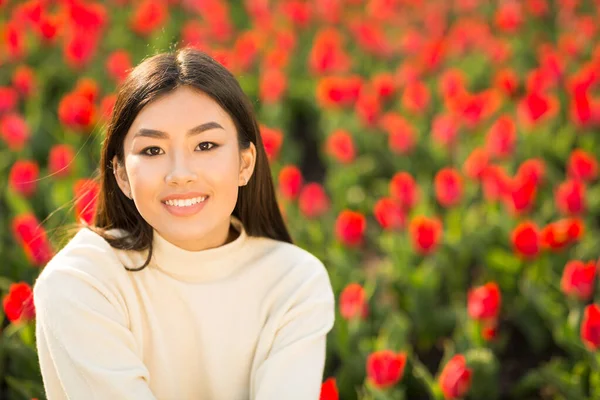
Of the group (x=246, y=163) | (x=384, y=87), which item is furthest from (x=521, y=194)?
(x=246, y=163)

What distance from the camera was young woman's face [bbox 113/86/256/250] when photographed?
192 centimetres

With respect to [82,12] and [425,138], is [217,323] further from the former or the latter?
[82,12]

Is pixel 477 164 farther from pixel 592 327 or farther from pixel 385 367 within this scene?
pixel 385 367

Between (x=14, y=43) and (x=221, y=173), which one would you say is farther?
(x=14, y=43)

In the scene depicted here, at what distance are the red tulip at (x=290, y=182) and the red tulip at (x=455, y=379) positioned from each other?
3.79ft

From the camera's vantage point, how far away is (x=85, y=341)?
→ 1.89m

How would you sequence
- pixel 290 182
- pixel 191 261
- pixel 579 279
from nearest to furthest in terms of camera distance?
pixel 191 261, pixel 579 279, pixel 290 182

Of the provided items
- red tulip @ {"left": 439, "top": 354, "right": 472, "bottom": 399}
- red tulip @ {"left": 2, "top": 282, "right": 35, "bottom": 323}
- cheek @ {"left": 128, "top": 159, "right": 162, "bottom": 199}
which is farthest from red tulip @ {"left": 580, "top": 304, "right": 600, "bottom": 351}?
red tulip @ {"left": 2, "top": 282, "right": 35, "bottom": 323}

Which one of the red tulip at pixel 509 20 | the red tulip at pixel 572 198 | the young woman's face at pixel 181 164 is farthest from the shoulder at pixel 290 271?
the red tulip at pixel 509 20

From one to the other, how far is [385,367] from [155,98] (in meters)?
1.05

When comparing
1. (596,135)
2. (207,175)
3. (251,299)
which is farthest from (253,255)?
(596,135)

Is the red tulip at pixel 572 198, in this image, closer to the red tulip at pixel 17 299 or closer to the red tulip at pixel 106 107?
the red tulip at pixel 106 107

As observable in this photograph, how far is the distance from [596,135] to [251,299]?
8.51 ft

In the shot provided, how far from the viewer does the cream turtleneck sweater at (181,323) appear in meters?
1.89
